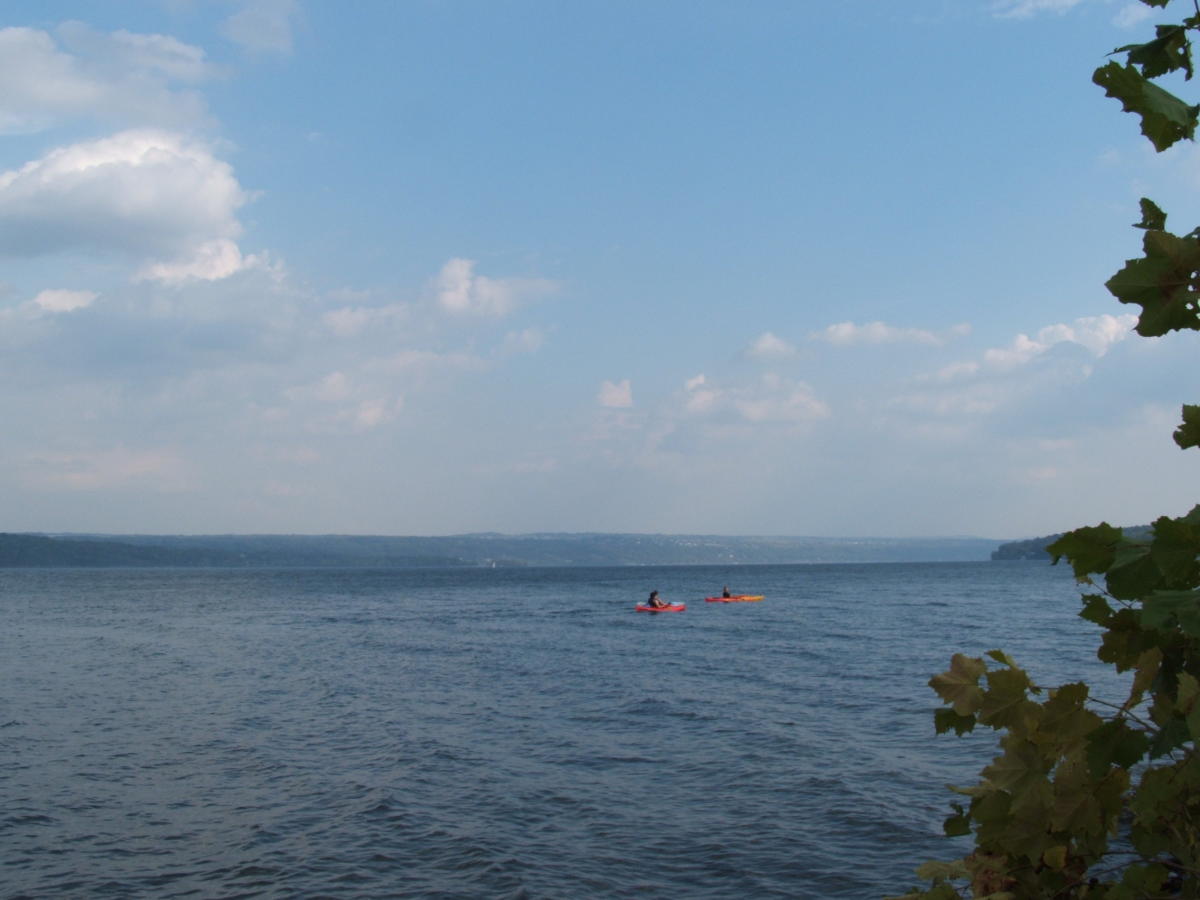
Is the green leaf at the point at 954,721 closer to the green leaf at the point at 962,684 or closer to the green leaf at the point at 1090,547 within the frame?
the green leaf at the point at 962,684

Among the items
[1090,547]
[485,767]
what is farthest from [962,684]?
[485,767]

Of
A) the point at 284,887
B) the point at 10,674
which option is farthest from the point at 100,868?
the point at 10,674

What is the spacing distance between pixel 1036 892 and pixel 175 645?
175ft

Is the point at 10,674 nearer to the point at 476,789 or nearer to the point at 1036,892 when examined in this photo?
the point at 476,789

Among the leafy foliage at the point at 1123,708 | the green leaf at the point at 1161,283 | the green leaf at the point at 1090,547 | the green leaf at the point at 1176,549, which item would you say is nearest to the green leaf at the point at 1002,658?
the leafy foliage at the point at 1123,708

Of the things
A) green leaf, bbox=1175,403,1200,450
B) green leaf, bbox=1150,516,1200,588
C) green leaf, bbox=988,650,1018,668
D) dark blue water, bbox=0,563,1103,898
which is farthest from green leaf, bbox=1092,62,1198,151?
dark blue water, bbox=0,563,1103,898

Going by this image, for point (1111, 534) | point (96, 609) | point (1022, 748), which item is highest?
point (1111, 534)

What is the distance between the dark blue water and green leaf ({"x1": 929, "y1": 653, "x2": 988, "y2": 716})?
10.9 metres

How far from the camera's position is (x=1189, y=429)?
9.00 feet

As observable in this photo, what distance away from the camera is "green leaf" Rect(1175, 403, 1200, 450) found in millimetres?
2732

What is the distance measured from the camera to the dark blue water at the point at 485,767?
1471 centimetres

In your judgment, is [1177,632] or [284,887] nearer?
[1177,632]

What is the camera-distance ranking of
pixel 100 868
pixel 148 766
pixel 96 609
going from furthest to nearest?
pixel 96 609 → pixel 148 766 → pixel 100 868

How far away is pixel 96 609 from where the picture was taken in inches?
3285
